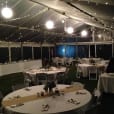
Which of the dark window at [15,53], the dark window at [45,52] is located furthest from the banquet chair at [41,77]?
the dark window at [45,52]

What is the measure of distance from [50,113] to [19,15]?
549cm

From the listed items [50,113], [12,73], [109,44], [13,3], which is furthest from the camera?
[109,44]

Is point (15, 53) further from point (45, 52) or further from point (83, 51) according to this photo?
point (83, 51)

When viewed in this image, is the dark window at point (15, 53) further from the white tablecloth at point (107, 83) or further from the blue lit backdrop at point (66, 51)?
the white tablecloth at point (107, 83)

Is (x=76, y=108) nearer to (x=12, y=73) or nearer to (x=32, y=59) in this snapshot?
(x=12, y=73)

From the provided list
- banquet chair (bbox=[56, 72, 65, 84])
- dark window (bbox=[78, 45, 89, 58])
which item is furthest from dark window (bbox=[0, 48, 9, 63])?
dark window (bbox=[78, 45, 89, 58])

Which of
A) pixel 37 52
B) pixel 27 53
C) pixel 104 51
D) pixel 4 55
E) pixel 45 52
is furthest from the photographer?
pixel 45 52

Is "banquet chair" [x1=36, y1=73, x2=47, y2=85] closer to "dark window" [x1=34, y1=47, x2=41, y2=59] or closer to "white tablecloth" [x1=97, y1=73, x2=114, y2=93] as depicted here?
"white tablecloth" [x1=97, y1=73, x2=114, y2=93]

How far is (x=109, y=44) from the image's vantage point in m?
15.2

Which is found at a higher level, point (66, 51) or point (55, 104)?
point (66, 51)

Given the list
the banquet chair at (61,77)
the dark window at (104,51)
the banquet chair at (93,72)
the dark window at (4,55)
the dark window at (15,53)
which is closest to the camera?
the banquet chair at (61,77)

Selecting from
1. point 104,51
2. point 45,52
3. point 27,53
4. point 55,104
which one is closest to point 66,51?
point 45,52

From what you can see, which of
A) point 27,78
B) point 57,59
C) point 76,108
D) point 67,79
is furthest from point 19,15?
point 57,59

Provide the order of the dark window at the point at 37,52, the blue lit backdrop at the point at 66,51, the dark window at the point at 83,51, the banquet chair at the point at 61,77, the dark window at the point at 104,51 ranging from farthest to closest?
the blue lit backdrop at the point at 66,51, the dark window at the point at 83,51, the dark window at the point at 104,51, the dark window at the point at 37,52, the banquet chair at the point at 61,77
